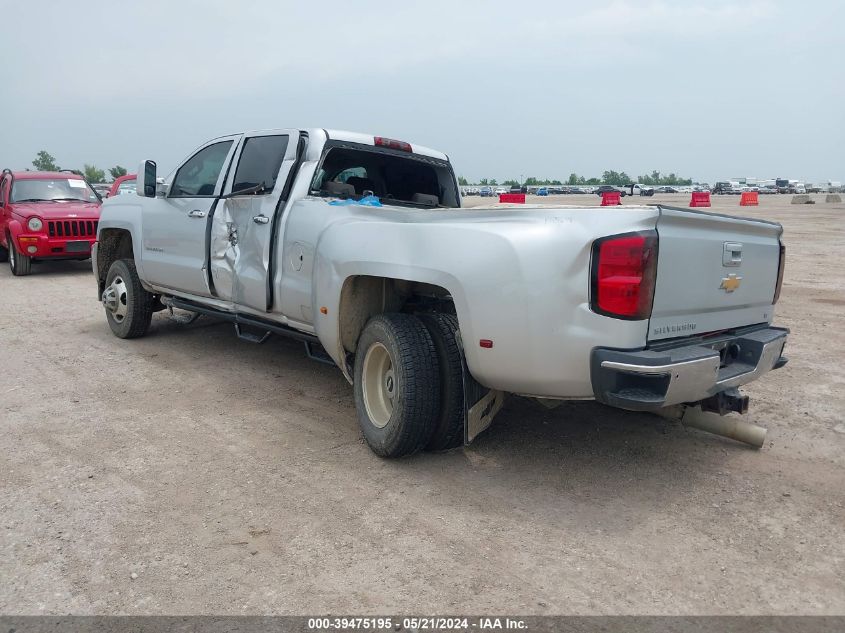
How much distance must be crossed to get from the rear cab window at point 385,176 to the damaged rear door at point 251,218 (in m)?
0.32

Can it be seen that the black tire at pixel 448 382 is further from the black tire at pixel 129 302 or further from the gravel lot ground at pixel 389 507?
the black tire at pixel 129 302

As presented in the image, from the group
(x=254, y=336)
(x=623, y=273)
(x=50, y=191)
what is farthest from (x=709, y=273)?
(x=50, y=191)

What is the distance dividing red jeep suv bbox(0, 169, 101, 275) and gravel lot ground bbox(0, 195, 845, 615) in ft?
24.3

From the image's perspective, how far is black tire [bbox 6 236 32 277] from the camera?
12070 millimetres

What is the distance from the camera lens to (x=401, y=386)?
145 inches

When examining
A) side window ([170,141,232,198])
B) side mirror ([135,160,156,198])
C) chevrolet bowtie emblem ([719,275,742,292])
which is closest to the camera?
chevrolet bowtie emblem ([719,275,742,292])

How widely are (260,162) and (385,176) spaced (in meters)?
1.04

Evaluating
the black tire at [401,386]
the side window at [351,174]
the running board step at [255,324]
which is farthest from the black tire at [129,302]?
the black tire at [401,386]

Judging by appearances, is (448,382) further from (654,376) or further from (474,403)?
(654,376)

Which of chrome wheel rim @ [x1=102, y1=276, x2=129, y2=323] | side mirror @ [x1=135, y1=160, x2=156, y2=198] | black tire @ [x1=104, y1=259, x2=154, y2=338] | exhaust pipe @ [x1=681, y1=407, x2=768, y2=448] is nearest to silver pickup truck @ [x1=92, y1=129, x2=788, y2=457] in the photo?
exhaust pipe @ [x1=681, y1=407, x2=768, y2=448]

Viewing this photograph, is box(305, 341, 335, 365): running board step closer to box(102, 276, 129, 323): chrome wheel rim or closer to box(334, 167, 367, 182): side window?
box(334, 167, 367, 182): side window

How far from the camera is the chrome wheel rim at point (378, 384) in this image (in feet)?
13.3

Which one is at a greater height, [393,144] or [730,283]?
[393,144]

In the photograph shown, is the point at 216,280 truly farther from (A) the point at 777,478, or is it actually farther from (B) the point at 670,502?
(A) the point at 777,478
